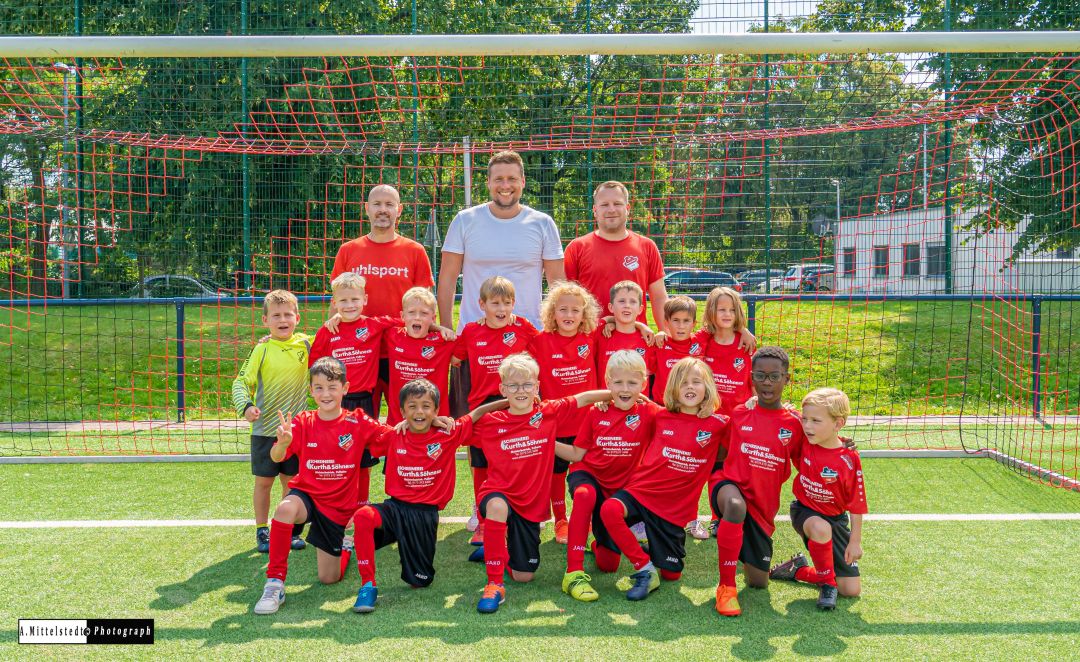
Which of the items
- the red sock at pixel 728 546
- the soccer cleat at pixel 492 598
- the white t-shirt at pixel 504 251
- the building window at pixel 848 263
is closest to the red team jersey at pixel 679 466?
the red sock at pixel 728 546

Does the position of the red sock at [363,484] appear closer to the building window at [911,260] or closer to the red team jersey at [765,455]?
the red team jersey at [765,455]

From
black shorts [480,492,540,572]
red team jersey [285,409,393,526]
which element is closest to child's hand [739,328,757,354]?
black shorts [480,492,540,572]

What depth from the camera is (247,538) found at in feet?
14.3

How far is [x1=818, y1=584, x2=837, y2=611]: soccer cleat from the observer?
3.38 m

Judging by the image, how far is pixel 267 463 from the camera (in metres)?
4.15

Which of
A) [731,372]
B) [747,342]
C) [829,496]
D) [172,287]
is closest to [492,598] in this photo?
[829,496]

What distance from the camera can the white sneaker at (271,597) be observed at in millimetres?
3385

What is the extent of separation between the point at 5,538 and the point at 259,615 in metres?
1.91

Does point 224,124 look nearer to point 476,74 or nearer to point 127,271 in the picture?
point 127,271

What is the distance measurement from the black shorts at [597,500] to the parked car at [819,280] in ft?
18.8

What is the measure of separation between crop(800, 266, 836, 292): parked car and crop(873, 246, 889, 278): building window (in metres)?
0.47

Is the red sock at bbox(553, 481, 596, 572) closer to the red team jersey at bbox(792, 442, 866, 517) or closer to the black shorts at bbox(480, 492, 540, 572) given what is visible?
the black shorts at bbox(480, 492, 540, 572)

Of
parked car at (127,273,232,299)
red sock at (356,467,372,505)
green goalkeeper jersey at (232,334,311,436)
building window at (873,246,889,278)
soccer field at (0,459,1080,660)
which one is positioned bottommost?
soccer field at (0,459,1080,660)

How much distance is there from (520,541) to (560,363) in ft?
3.29
